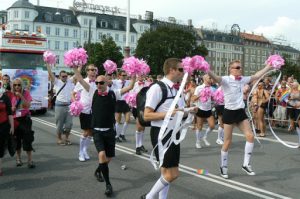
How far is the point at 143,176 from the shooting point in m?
7.64

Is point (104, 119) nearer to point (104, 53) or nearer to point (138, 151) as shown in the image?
point (138, 151)

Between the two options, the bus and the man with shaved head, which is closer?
the man with shaved head

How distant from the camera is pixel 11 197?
622cm

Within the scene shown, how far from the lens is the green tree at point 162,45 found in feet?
248

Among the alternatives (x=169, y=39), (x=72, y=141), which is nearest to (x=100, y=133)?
(x=72, y=141)

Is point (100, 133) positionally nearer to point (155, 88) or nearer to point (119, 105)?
point (155, 88)

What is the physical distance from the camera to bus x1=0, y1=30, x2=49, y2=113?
64.5 feet

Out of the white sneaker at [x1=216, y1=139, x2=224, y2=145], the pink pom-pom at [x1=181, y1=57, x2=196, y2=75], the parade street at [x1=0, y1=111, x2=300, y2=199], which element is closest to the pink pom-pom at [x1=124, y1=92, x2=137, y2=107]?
the parade street at [x1=0, y1=111, x2=300, y2=199]

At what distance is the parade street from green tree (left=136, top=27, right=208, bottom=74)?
64457 millimetres

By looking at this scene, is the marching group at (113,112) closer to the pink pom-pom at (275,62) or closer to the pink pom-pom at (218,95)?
the pink pom-pom at (275,62)

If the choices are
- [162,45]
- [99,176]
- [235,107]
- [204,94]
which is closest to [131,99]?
[204,94]

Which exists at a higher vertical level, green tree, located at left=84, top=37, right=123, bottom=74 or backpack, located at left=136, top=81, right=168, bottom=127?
green tree, located at left=84, top=37, right=123, bottom=74

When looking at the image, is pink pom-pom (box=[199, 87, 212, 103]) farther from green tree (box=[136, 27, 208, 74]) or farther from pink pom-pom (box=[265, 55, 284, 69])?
green tree (box=[136, 27, 208, 74])

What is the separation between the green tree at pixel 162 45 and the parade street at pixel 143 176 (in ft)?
211
